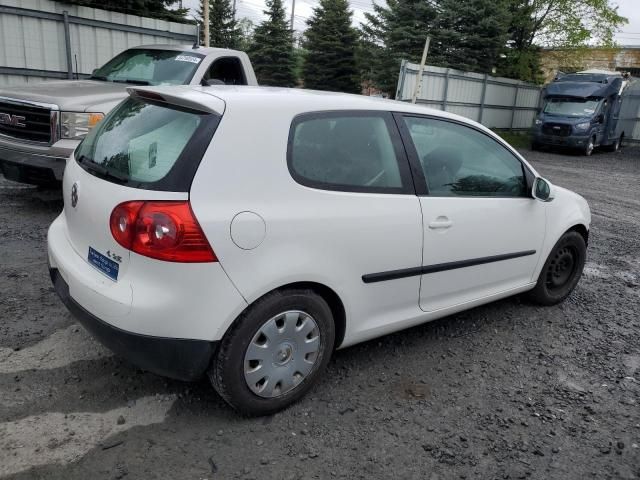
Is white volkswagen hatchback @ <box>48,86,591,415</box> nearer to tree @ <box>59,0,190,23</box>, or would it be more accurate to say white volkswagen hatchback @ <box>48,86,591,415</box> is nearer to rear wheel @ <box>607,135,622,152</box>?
tree @ <box>59,0,190,23</box>

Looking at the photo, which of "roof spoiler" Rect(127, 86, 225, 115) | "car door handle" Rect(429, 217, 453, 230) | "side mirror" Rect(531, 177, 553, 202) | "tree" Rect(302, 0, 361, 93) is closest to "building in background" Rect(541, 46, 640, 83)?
"tree" Rect(302, 0, 361, 93)

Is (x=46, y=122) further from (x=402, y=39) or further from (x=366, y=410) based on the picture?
(x=402, y=39)

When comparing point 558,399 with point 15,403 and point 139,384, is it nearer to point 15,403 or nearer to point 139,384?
point 139,384

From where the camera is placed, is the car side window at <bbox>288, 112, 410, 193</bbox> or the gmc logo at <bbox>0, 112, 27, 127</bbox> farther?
A: the gmc logo at <bbox>0, 112, 27, 127</bbox>

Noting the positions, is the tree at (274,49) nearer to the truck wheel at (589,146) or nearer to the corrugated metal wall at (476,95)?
the corrugated metal wall at (476,95)

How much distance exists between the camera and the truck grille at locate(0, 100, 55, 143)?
17.6 feet

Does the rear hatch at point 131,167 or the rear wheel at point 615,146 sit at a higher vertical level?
the rear hatch at point 131,167

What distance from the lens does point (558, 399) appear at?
317 centimetres

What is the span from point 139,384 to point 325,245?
4.25 ft

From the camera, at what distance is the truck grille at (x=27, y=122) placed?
17.6 ft

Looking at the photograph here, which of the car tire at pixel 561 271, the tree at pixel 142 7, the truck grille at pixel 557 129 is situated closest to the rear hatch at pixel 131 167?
the car tire at pixel 561 271

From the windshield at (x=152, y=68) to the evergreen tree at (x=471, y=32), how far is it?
648 inches

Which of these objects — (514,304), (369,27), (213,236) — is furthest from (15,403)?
(369,27)

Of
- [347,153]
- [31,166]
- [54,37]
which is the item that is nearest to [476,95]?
[54,37]
